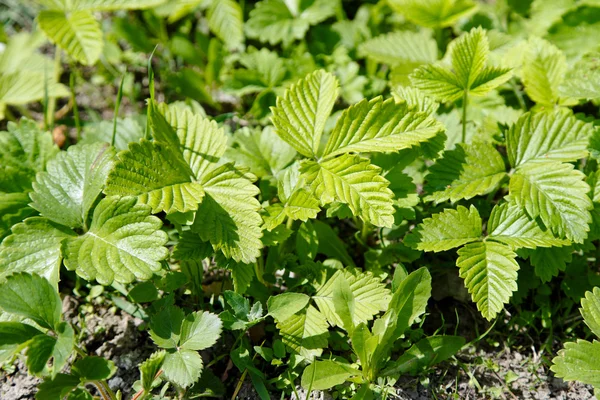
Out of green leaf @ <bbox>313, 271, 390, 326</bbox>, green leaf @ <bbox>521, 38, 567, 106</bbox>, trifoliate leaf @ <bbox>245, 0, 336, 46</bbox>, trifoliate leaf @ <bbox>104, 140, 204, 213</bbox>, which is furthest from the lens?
trifoliate leaf @ <bbox>245, 0, 336, 46</bbox>

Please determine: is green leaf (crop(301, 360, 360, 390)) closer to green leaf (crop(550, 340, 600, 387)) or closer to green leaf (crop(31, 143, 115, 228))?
green leaf (crop(550, 340, 600, 387))

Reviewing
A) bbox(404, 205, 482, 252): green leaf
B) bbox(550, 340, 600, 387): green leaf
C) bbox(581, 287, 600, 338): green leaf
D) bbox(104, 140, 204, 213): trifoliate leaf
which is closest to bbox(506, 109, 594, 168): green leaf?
bbox(404, 205, 482, 252): green leaf

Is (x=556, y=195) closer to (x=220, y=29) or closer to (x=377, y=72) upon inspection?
(x=377, y=72)

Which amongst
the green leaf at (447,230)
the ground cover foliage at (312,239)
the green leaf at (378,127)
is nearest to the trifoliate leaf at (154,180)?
the ground cover foliage at (312,239)

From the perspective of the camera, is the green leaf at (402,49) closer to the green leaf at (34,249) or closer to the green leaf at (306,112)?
the green leaf at (306,112)

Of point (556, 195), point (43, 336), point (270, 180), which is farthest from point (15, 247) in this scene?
point (556, 195)
